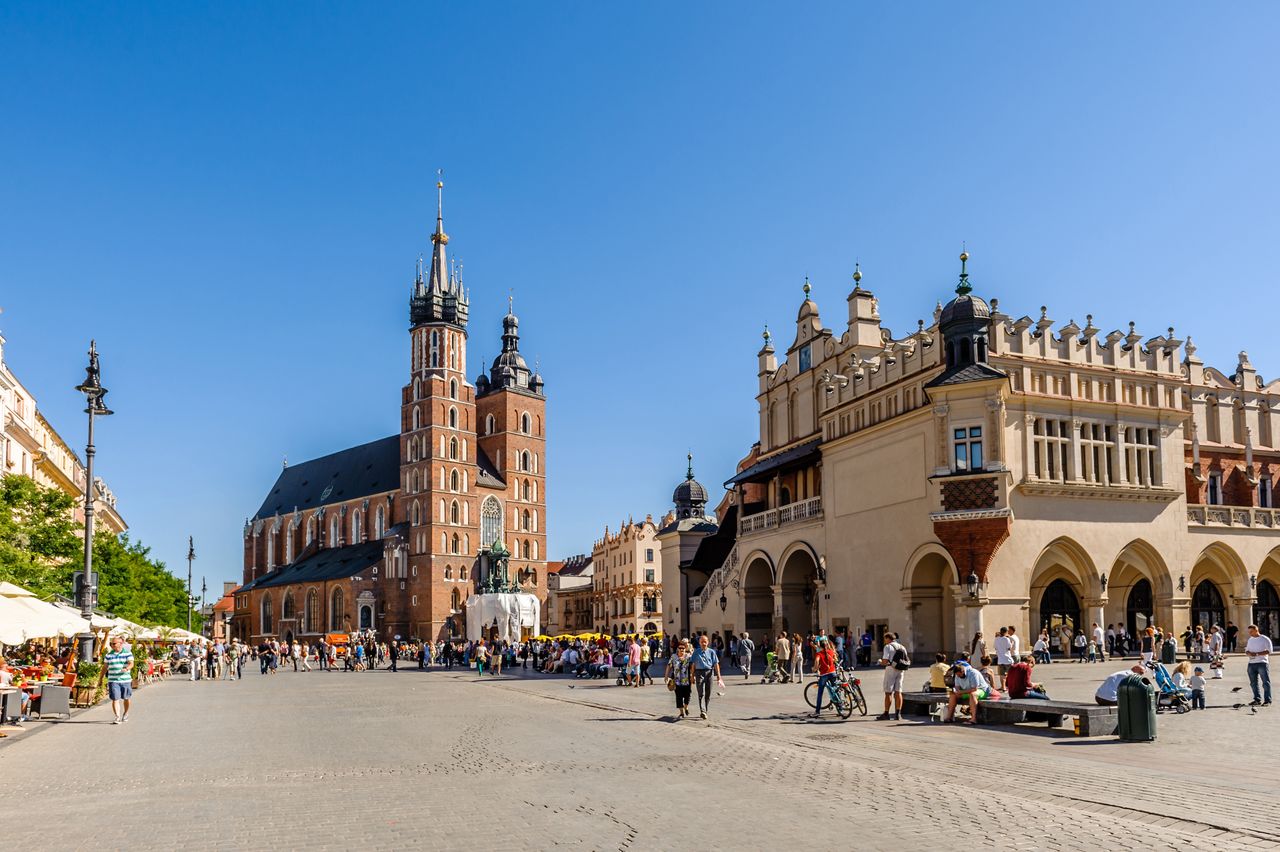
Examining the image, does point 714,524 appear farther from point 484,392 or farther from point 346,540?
point 346,540

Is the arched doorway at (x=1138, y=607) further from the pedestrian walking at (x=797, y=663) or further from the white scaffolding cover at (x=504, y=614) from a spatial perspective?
the white scaffolding cover at (x=504, y=614)

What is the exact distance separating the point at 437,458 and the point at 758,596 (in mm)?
61110

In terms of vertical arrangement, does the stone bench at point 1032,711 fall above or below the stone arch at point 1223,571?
below

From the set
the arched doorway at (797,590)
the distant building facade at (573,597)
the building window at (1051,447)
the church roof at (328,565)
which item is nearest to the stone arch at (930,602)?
the building window at (1051,447)

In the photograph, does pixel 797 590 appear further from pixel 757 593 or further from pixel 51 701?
pixel 51 701

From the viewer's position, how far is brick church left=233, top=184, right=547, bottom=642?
104 m

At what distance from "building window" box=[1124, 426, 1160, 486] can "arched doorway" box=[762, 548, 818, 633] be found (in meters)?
12.9

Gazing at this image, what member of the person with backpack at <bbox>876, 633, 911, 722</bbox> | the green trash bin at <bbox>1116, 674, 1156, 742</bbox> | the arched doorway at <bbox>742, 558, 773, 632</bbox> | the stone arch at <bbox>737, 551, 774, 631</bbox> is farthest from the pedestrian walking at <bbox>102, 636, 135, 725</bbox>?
the arched doorway at <bbox>742, 558, 773, 632</bbox>

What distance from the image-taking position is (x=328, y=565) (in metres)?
117

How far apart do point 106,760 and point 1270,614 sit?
42129mm

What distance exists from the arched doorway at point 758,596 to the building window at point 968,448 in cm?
1411

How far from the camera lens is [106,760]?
1614 centimetres

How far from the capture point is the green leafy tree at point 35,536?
32.4m

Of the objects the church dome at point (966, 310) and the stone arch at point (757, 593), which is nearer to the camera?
the church dome at point (966, 310)
